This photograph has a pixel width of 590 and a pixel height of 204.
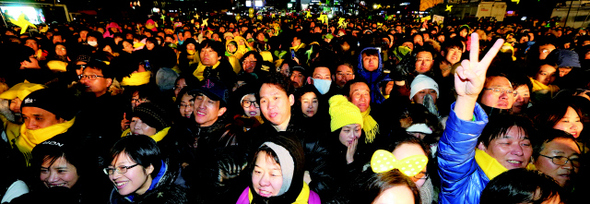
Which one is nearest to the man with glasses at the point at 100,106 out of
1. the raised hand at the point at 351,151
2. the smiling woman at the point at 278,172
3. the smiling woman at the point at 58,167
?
the smiling woman at the point at 58,167

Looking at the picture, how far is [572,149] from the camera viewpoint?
1835 mm

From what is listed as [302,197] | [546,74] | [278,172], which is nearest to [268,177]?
[278,172]

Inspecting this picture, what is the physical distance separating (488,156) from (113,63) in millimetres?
5300

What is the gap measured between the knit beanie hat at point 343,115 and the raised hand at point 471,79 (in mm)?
1125

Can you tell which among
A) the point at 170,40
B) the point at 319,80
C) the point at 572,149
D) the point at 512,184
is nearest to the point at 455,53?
the point at 319,80

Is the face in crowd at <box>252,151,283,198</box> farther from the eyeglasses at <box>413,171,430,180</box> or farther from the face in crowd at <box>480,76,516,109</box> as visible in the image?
the face in crowd at <box>480,76,516,109</box>

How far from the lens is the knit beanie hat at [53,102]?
2509 millimetres

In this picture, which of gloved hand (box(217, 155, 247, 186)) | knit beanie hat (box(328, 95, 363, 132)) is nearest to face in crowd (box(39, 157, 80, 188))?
gloved hand (box(217, 155, 247, 186))

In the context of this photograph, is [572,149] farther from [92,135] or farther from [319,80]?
[92,135]

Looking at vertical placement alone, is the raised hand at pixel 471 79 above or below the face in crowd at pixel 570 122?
above

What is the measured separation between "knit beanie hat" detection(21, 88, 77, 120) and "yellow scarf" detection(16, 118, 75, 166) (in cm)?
11

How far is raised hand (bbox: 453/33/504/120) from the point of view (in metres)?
1.43

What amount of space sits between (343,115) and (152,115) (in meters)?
2.06

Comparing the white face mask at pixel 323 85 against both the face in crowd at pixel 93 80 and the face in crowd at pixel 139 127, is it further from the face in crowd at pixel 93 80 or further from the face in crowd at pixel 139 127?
the face in crowd at pixel 93 80
